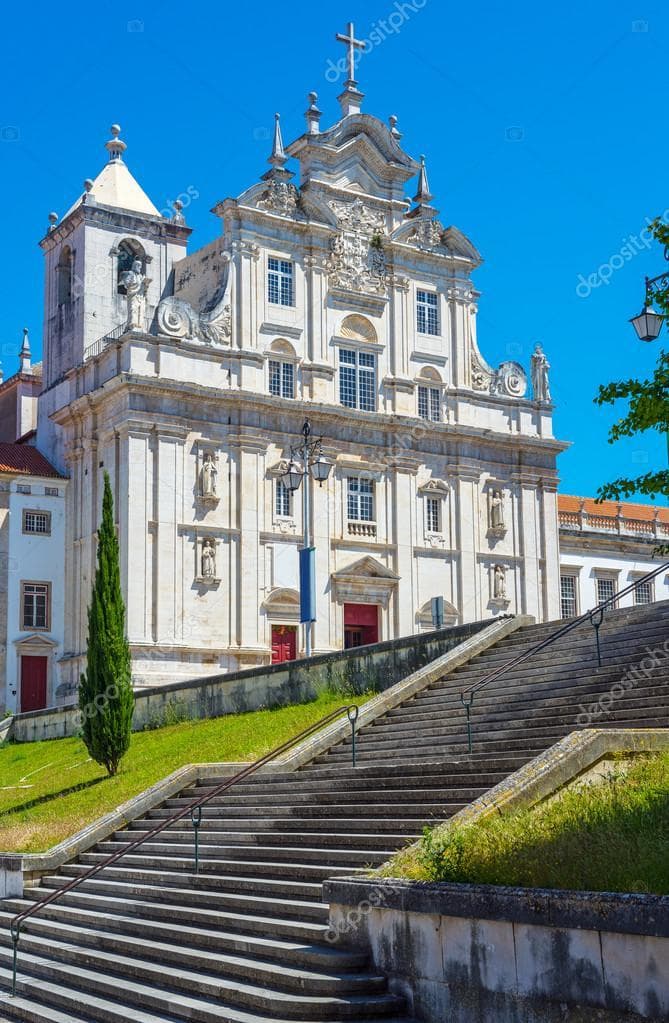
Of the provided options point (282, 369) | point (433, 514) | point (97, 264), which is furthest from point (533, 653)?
point (97, 264)

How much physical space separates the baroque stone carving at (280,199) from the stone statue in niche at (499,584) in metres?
15.4

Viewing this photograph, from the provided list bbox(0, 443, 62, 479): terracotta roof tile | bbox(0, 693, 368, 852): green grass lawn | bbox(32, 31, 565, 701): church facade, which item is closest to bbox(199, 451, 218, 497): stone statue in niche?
bbox(32, 31, 565, 701): church facade

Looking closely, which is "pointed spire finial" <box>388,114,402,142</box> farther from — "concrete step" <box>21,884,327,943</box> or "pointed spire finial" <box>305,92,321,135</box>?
"concrete step" <box>21,884,327,943</box>

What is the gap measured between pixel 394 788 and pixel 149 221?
38.1 metres

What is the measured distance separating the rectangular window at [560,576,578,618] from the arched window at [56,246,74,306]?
24.7 meters

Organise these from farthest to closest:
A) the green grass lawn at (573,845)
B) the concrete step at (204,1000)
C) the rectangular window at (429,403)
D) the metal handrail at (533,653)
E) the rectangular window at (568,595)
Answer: the rectangular window at (568,595) → the rectangular window at (429,403) → the metal handrail at (533,653) → the concrete step at (204,1000) → the green grass lawn at (573,845)

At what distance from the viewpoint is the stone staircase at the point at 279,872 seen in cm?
1213

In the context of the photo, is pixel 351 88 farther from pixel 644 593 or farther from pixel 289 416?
pixel 644 593

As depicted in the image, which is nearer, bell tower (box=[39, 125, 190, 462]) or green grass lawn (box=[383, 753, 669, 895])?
green grass lawn (box=[383, 753, 669, 895])

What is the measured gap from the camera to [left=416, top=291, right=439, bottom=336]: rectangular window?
4778 cm

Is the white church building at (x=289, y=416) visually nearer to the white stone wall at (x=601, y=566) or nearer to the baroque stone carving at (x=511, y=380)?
the baroque stone carving at (x=511, y=380)

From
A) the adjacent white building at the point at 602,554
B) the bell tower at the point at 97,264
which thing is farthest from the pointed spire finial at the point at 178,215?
the adjacent white building at the point at 602,554

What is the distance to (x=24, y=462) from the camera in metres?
45.6

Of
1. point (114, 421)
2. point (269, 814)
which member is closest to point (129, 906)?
point (269, 814)
